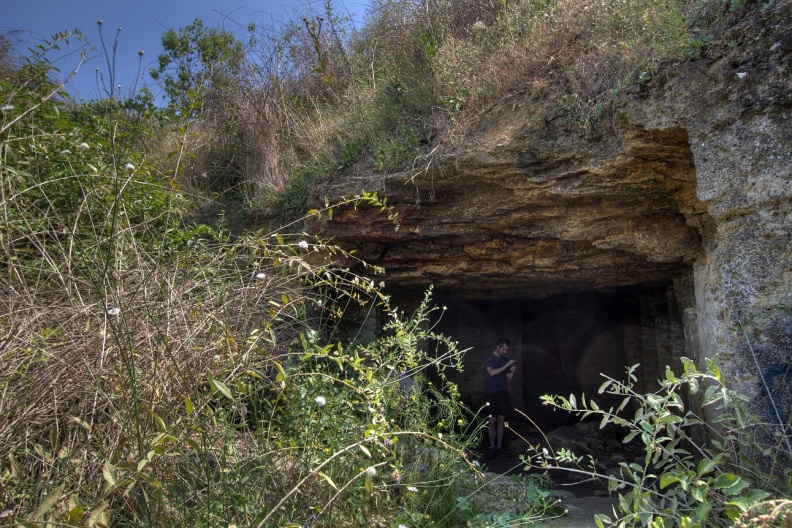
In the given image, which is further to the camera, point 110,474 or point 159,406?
point 159,406

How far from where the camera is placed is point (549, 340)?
937 centimetres

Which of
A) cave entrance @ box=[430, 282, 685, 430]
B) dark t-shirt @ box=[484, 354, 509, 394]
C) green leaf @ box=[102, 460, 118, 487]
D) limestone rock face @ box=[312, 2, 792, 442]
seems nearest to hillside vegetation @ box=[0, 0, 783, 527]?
green leaf @ box=[102, 460, 118, 487]

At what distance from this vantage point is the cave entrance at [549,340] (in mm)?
8375

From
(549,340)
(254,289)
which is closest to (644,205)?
(254,289)

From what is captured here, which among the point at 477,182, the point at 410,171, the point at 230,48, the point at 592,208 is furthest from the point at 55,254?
the point at 230,48

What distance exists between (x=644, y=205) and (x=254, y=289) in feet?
10.7

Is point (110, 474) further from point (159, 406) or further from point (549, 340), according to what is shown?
point (549, 340)

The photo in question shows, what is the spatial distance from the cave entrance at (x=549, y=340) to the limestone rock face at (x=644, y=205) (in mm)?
1269

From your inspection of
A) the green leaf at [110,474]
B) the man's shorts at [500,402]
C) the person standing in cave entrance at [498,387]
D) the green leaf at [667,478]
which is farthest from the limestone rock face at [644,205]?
the green leaf at [110,474]

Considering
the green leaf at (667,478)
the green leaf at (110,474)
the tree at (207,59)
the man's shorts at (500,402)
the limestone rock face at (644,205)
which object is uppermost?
the tree at (207,59)

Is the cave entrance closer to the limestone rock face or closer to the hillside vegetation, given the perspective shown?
the limestone rock face

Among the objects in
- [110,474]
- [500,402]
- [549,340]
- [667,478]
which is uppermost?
[110,474]

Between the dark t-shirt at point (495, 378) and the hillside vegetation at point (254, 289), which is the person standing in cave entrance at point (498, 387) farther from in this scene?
the hillside vegetation at point (254, 289)

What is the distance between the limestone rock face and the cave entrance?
1269 millimetres
